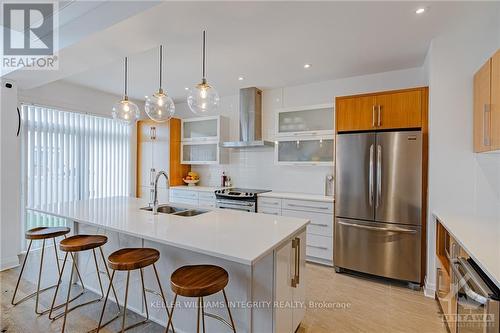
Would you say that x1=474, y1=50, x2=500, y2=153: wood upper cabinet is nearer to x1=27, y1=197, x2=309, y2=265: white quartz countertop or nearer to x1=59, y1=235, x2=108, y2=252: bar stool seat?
x1=27, y1=197, x2=309, y2=265: white quartz countertop

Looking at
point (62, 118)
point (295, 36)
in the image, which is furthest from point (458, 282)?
point (62, 118)

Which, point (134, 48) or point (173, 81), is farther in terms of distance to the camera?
point (173, 81)

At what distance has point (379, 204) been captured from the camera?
2.92m

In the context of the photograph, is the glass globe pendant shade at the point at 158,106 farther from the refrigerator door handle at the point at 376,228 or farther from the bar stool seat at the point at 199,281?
the refrigerator door handle at the point at 376,228

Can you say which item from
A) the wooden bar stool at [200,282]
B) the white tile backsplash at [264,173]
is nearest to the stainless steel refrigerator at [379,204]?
the white tile backsplash at [264,173]

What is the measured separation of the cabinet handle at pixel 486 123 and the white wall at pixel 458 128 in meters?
0.40

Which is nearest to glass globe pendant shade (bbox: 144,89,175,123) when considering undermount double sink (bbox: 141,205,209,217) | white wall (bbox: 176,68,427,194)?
undermount double sink (bbox: 141,205,209,217)

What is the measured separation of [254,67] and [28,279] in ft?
12.3

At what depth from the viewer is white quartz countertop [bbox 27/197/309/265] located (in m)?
1.47

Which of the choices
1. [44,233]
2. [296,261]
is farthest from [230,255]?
[44,233]

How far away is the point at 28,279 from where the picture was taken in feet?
9.65

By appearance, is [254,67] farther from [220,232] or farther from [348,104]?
[220,232]

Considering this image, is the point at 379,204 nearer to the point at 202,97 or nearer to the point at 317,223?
the point at 317,223

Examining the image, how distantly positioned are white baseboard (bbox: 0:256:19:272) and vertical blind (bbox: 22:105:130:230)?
2.12 ft
